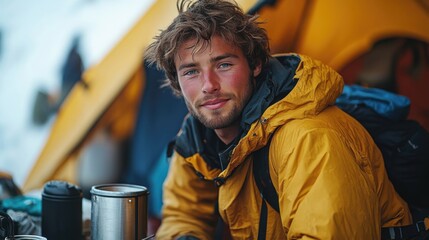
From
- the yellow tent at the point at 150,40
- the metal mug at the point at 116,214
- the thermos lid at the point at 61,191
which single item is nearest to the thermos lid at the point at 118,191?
the metal mug at the point at 116,214

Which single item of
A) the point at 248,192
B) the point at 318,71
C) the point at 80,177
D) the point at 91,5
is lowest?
the point at 80,177

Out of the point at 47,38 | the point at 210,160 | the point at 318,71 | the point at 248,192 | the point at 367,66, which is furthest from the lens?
the point at 47,38

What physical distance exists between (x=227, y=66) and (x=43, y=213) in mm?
986

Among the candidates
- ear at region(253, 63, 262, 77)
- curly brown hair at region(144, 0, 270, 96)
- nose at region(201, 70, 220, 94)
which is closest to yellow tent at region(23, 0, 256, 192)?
curly brown hair at region(144, 0, 270, 96)

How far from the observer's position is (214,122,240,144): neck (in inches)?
103

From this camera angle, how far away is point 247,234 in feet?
8.46

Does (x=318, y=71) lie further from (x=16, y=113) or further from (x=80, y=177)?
(x=16, y=113)

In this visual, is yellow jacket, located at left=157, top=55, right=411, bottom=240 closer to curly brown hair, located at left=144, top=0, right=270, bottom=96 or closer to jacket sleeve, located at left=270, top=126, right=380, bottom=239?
jacket sleeve, located at left=270, top=126, right=380, bottom=239

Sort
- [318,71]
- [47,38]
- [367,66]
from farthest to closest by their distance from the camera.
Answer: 1. [47,38]
2. [367,66]
3. [318,71]

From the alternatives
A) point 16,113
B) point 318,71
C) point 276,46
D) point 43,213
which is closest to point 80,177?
point 16,113

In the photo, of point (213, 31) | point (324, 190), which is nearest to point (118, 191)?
point (213, 31)

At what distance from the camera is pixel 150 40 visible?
434 centimetres

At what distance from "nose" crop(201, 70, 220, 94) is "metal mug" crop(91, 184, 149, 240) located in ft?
1.60

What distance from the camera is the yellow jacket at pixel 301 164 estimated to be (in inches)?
78.7
